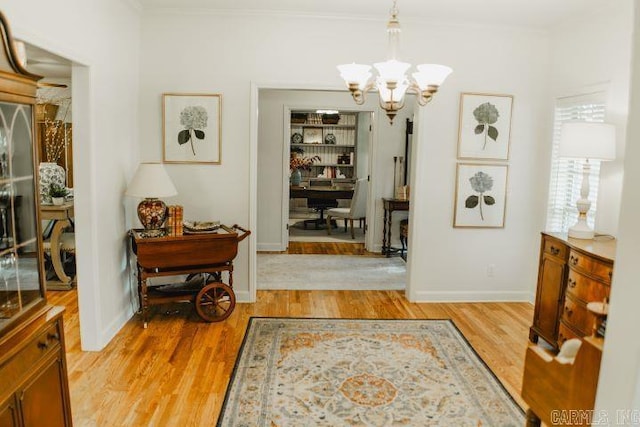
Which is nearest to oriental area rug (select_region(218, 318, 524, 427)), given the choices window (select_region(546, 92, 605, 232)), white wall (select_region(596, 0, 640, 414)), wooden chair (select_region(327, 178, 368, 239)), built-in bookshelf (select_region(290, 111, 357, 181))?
window (select_region(546, 92, 605, 232))

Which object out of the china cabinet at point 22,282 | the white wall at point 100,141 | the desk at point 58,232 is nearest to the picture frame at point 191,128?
the white wall at point 100,141

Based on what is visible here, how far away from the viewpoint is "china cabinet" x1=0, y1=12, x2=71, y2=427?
1.68 metres

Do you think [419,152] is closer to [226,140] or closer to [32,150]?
[226,140]

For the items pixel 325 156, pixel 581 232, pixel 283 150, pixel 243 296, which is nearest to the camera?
pixel 581 232

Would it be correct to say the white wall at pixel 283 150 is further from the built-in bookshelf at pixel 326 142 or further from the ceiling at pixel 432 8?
the built-in bookshelf at pixel 326 142

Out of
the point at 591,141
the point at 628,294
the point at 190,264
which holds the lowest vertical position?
the point at 190,264

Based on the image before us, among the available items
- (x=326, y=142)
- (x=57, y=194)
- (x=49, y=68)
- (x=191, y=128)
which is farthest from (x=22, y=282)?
(x=326, y=142)

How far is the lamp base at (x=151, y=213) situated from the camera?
380 cm

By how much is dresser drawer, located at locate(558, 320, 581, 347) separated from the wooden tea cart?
2.41 metres

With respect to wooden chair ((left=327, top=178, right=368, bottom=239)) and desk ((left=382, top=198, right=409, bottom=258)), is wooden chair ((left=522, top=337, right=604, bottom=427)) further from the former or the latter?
wooden chair ((left=327, top=178, right=368, bottom=239))

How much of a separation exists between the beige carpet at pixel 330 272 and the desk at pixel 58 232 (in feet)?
6.34

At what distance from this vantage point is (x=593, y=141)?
10.5 feet

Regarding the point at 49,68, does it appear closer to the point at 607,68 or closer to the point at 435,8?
the point at 435,8

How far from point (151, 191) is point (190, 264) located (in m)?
0.63
